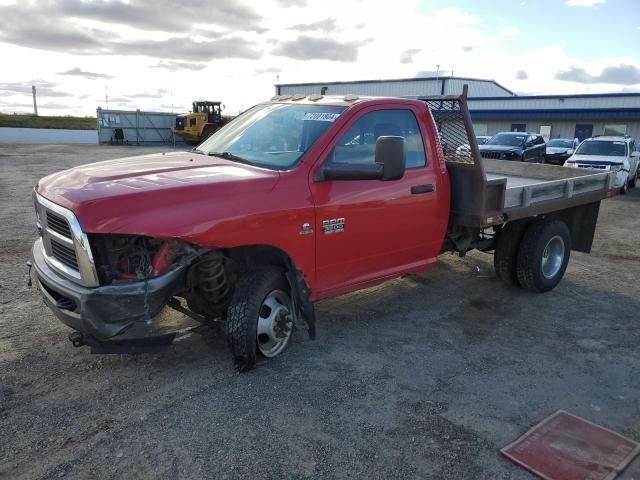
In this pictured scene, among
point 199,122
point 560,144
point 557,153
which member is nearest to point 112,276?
point 557,153

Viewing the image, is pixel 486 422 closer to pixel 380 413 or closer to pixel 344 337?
pixel 380 413

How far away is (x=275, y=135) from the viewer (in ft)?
14.8

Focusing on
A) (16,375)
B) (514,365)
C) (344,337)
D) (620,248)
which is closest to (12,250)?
(16,375)

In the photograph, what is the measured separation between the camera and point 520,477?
9.43ft

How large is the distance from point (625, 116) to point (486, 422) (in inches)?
1501

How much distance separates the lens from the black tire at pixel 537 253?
587 cm

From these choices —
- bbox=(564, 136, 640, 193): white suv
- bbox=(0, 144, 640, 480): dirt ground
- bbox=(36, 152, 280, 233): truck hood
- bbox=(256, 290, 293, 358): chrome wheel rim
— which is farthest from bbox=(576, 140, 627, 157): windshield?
bbox=(36, 152, 280, 233): truck hood

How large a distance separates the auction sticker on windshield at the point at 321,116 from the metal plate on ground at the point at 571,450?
2771mm

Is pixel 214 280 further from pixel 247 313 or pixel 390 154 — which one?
pixel 390 154

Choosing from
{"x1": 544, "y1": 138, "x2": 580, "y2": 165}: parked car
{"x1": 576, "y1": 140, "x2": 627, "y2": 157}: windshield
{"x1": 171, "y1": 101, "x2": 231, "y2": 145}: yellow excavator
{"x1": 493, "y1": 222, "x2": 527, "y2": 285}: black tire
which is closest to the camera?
{"x1": 493, "y1": 222, "x2": 527, "y2": 285}: black tire

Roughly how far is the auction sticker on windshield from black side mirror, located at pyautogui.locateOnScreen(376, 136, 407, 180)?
593 mm

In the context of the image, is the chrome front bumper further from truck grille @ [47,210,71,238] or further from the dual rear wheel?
the dual rear wheel

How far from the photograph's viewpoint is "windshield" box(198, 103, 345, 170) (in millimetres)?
4172

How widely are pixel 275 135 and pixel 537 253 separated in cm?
337
